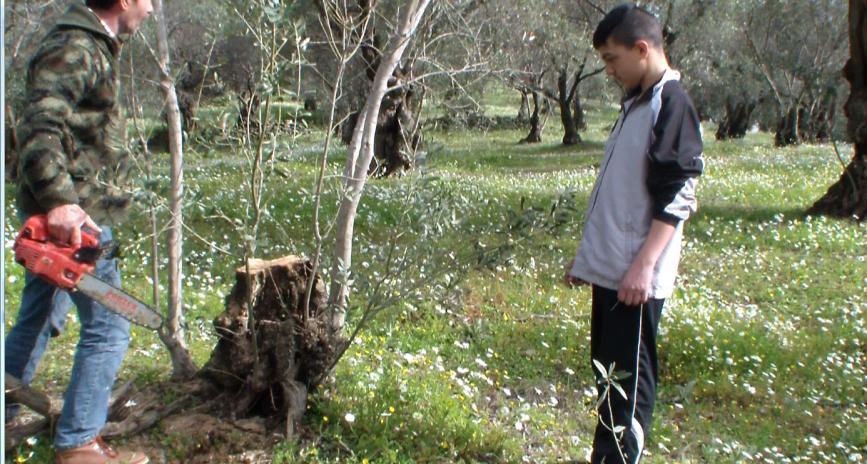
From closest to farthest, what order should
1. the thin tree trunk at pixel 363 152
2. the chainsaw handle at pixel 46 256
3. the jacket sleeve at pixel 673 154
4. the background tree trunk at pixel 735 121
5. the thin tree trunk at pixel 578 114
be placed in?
the chainsaw handle at pixel 46 256, the jacket sleeve at pixel 673 154, the thin tree trunk at pixel 363 152, the thin tree trunk at pixel 578 114, the background tree trunk at pixel 735 121

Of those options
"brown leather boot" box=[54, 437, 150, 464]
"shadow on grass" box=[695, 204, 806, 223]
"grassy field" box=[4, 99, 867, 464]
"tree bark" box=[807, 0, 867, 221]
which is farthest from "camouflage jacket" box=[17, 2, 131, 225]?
"tree bark" box=[807, 0, 867, 221]

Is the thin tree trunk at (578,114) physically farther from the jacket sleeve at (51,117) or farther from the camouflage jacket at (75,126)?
the jacket sleeve at (51,117)

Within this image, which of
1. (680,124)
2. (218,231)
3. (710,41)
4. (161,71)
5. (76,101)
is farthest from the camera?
(710,41)

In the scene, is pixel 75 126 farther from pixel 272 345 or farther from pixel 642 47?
pixel 642 47

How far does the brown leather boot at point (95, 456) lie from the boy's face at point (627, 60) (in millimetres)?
2411

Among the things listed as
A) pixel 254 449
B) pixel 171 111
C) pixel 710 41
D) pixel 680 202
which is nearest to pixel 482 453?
pixel 254 449

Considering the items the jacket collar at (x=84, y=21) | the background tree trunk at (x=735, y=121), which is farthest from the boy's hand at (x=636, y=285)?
the background tree trunk at (x=735, y=121)

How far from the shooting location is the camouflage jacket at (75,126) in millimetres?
2656

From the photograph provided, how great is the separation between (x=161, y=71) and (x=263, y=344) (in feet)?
4.27

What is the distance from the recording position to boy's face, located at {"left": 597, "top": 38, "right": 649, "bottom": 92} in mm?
3123

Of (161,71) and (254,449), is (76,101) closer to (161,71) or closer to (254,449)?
(161,71)

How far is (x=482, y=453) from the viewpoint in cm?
359

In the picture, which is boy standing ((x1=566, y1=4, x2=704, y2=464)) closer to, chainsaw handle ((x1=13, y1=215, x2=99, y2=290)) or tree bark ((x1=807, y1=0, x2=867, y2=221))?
chainsaw handle ((x1=13, y1=215, x2=99, y2=290))

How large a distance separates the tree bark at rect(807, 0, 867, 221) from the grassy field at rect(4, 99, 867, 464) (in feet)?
2.96
